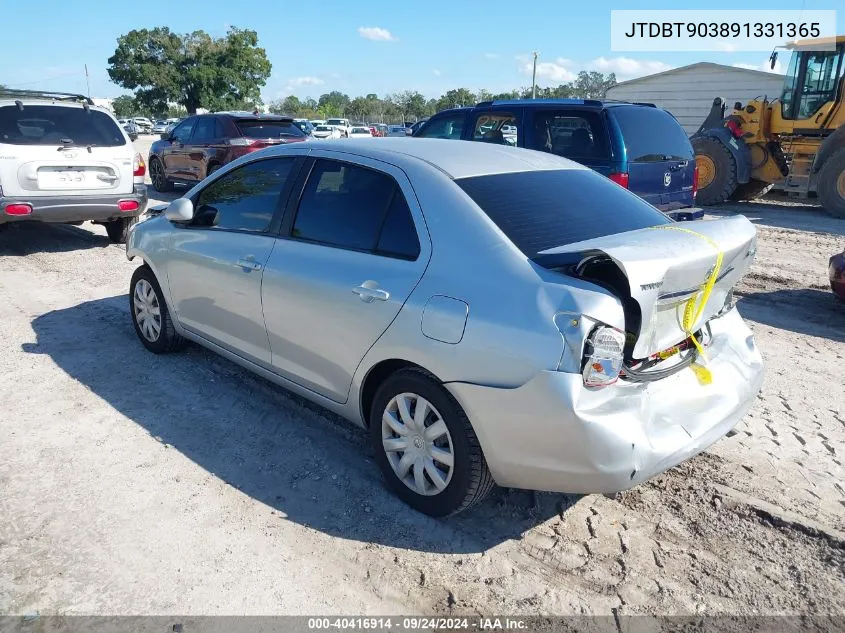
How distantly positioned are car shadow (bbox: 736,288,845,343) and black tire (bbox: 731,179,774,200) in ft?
27.2

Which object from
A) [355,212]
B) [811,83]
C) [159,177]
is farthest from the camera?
[159,177]

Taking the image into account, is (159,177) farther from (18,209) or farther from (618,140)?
(618,140)

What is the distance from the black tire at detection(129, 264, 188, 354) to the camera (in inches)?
189

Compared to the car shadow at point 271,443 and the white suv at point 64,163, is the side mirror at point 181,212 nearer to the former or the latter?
the car shadow at point 271,443

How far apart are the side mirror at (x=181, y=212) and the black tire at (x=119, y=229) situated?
5049 millimetres

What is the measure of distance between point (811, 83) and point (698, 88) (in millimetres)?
16861

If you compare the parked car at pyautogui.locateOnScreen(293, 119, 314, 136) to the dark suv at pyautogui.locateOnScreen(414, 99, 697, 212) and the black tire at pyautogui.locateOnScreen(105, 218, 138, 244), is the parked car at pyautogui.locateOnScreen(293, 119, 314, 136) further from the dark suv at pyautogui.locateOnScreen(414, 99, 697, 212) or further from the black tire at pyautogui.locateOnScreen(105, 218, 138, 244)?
the dark suv at pyautogui.locateOnScreen(414, 99, 697, 212)

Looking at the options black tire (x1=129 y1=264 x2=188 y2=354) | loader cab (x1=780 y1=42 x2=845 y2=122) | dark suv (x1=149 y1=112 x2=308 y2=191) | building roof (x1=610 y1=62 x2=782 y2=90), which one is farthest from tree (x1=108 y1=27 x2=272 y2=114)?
black tire (x1=129 y1=264 x2=188 y2=354)

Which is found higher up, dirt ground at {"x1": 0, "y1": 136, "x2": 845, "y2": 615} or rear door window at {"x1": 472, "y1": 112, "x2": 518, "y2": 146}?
rear door window at {"x1": 472, "y1": 112, "x2": 518, "y2": 146}

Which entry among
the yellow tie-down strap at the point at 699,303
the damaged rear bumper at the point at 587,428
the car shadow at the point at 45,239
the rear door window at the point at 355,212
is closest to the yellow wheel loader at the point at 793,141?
the yellow tie-down strap at the point at 699,303

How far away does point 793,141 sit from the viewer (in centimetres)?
1350

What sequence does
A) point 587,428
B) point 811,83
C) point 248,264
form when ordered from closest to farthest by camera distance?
1. point 587,428
2. point 248,264
3. point 811,83

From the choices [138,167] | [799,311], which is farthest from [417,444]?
[138,167]

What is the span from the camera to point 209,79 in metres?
50.0
